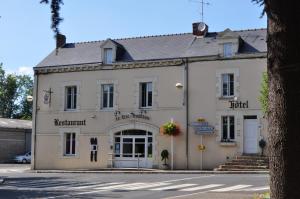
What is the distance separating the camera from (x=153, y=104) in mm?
32438

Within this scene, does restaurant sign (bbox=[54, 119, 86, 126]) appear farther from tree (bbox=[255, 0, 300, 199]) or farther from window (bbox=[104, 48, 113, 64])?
tree (bbox=[255, 0, 300, 199])

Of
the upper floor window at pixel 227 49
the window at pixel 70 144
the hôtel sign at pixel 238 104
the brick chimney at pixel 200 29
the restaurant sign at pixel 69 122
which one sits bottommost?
the window at pixel 70 144

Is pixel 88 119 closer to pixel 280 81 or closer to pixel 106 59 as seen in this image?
pixel 106 59

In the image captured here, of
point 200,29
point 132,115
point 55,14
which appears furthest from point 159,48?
point 55,14

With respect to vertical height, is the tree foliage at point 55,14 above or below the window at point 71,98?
below

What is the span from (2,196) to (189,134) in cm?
1638

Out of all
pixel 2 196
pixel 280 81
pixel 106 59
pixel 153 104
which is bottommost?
pixel 2 196

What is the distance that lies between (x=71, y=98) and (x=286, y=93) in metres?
31.3

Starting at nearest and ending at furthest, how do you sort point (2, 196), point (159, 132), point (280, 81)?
point (280, 81), point (2, 196), point (159, 132)

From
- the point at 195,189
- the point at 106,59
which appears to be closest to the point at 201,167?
the point at 106,59

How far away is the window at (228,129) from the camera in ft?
99.5

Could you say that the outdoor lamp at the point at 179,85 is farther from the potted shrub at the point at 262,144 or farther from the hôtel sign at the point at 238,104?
the potted shrub at the point at 262,144

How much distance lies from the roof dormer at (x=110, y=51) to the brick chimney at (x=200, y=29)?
4.98 metres

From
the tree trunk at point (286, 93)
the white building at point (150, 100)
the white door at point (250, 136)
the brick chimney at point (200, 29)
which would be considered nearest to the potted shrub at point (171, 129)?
the white building at point (150, 100)
